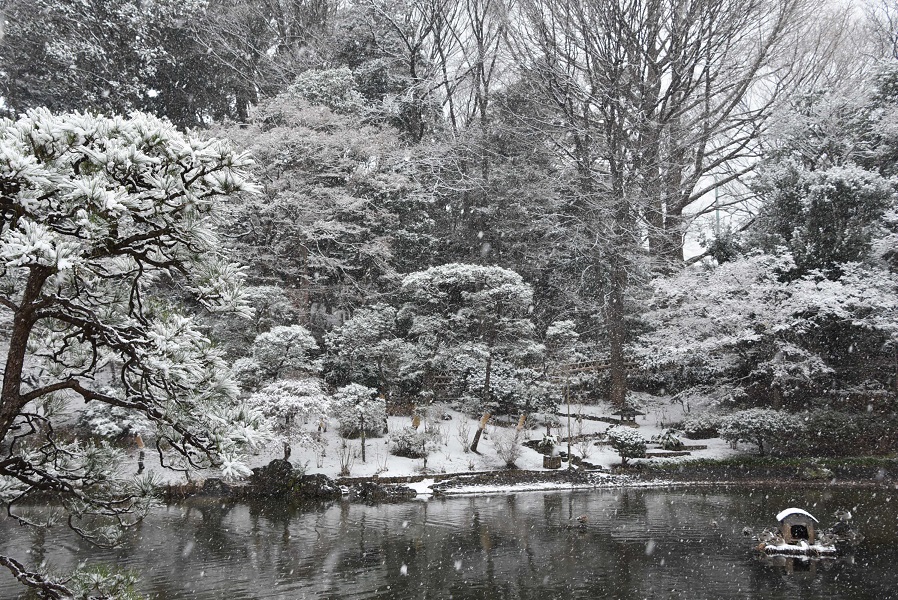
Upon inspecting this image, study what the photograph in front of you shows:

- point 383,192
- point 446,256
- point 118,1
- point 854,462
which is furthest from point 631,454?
point 118,1

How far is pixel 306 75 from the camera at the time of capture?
1586 cm

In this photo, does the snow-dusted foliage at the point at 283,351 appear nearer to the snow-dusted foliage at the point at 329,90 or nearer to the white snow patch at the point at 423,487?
the white snow patch at the point at 423,487

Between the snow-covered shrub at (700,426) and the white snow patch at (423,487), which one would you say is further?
the snow-covered shrub at (700,426)

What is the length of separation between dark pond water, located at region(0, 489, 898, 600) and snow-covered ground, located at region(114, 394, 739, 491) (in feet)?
4.76

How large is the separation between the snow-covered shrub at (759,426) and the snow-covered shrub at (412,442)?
6709 mm

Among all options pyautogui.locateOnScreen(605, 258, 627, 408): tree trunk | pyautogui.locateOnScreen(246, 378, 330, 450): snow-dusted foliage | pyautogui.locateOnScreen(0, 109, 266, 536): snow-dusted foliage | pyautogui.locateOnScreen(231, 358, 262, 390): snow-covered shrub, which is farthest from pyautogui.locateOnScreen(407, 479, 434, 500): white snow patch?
pyautogui.locateOnScreen(0, 109, 266, 536): snow-dusted foliage

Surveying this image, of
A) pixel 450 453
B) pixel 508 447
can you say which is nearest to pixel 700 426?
pixel 508 447

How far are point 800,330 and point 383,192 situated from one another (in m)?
10.7

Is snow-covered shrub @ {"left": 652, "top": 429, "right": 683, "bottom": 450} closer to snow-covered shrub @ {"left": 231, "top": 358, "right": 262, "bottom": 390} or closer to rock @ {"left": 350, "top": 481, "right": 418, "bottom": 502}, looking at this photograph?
rock @ {"left": 350, "top": 481, "right": 418, "bottom": 502}

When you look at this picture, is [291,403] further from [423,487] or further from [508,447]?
[508,447]

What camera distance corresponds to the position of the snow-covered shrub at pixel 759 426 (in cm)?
1246

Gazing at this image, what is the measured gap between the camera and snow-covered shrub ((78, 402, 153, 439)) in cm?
1048

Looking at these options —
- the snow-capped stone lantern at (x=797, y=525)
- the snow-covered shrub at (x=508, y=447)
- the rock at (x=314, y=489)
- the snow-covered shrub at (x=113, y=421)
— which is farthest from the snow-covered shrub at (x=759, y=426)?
the snow-covered shrub at (x=113, y=421)

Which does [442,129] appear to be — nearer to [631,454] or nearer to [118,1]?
[118,1]
